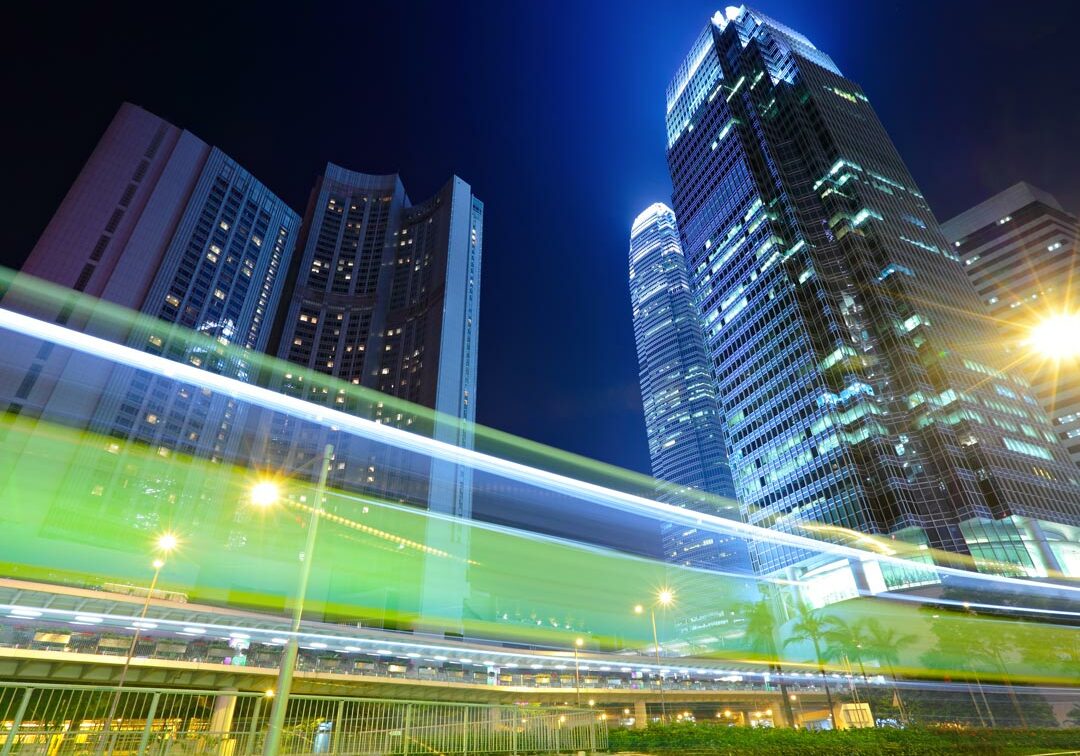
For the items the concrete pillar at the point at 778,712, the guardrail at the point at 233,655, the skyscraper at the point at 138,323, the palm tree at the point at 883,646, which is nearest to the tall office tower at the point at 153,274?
the skyscraper at the point at 138,323

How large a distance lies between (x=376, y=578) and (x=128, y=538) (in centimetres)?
3687

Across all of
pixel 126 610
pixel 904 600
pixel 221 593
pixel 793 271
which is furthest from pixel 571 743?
pixel 793 271

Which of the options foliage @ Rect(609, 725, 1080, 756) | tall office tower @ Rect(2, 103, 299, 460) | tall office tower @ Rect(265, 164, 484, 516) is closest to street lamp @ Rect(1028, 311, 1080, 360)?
foliage @ Rect(609, 725, 1080, 756)

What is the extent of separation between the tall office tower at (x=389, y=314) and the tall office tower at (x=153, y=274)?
15186 millimetres

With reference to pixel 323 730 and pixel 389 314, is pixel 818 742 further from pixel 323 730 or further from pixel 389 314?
pixel 389 314

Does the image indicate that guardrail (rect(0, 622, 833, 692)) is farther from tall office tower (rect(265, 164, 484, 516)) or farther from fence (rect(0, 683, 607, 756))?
tall office tower (rect(265, 164, 484, 516))

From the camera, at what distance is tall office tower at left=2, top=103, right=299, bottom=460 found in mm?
79312

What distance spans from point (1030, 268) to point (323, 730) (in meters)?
156

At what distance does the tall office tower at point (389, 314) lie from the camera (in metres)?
112

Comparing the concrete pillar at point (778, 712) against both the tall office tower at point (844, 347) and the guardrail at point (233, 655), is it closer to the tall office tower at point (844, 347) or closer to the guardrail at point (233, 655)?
the guardrail at point (233, 655)

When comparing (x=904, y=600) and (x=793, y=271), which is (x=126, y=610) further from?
(x=793, y=271)

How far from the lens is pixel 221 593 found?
238ft

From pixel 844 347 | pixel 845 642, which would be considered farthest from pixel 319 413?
pixel 844 347

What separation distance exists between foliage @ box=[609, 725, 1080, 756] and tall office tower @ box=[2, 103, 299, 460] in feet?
288
